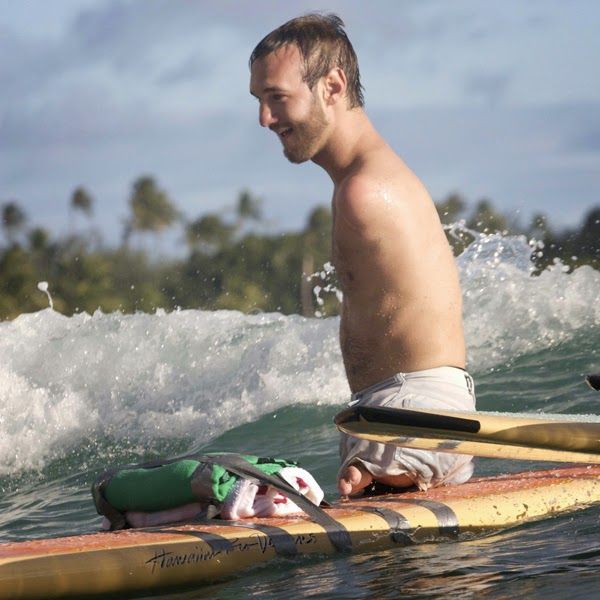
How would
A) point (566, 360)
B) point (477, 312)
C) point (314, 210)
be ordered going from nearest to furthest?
point (566, 360), point (477, 312), point (314, 210)

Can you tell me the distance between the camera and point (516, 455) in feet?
15.0

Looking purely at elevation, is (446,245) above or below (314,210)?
below

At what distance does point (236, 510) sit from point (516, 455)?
3.10 ft

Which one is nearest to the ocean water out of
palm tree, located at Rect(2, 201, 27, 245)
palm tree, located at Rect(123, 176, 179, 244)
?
palm tree, located at Rect(2, 201, 27, 245)

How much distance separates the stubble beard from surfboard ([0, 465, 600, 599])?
124 centimetres

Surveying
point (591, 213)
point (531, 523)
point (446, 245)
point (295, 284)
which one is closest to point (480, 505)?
point (531, 523)

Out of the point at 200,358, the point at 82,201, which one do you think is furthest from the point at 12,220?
the point at 200,358

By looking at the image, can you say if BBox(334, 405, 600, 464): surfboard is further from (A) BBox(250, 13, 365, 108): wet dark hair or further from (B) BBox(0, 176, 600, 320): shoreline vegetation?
(B) BBox(0, 176, 600, 320): shoreline vegetation

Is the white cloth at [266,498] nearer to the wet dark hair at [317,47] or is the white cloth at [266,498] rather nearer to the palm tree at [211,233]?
the wet dark hair at [317,47]

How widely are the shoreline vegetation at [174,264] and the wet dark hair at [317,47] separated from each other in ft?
119

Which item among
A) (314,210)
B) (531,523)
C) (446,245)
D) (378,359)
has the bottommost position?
(531,523)

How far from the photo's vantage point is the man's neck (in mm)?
4953

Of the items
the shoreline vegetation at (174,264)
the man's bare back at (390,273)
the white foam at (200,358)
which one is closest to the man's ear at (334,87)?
the man's bare back at (390,273)

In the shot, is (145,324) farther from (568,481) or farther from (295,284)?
(295,284)
